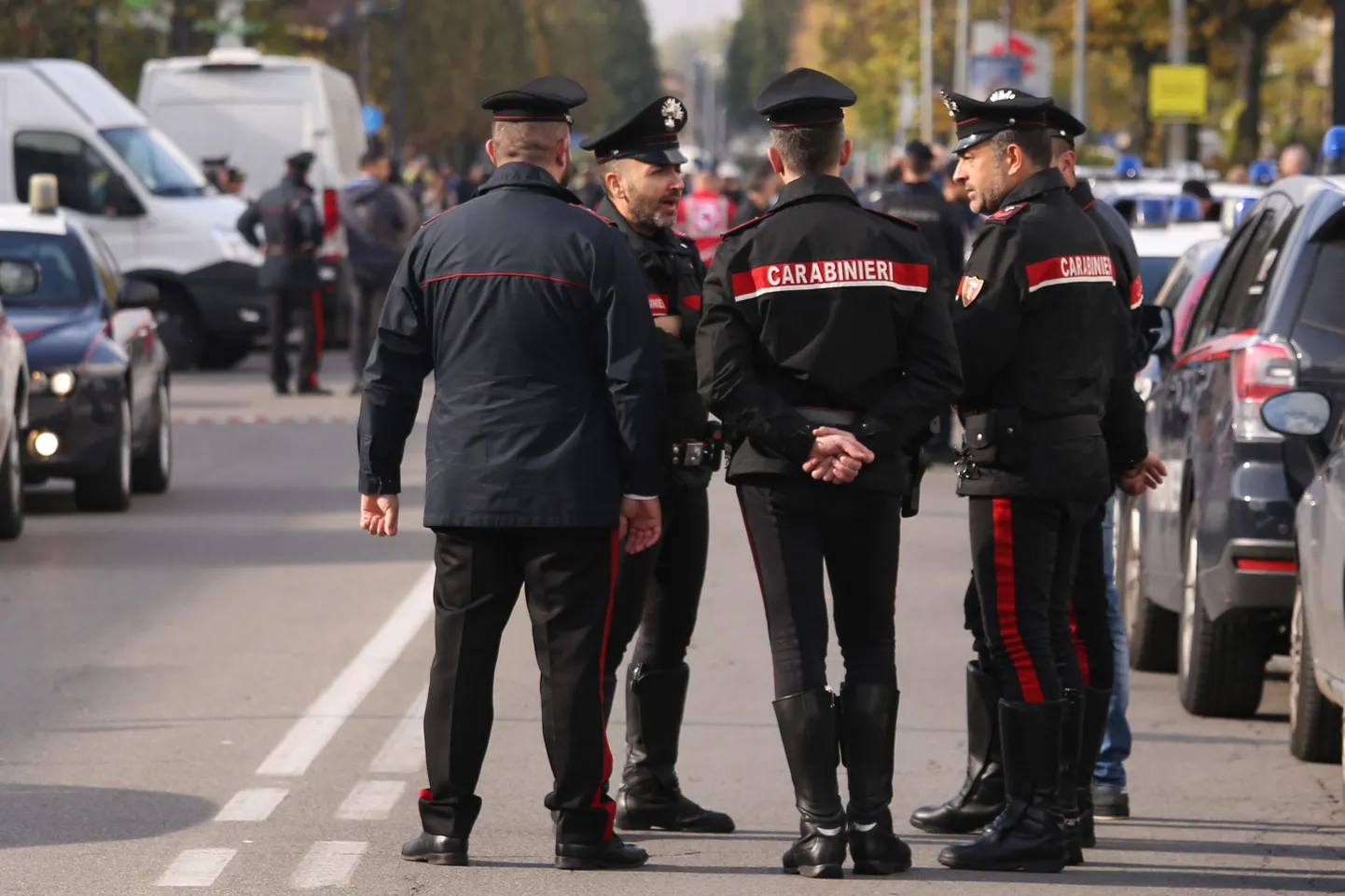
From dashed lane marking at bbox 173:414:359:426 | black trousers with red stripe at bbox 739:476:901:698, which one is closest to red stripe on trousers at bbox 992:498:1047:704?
black trousers with red stripe at bbox 739:476:901:698

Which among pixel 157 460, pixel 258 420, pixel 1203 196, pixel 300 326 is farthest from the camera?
pixel 300 326

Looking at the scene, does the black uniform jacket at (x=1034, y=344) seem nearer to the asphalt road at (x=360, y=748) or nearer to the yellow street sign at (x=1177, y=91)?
the asphalt road at (x=360, y=748)

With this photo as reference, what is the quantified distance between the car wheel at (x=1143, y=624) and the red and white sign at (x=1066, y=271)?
3.55m

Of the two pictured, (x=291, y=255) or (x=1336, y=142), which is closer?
(x=1336, y=142)

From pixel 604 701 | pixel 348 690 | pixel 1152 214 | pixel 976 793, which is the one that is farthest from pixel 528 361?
pixel 1152 214

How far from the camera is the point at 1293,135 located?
172 ft

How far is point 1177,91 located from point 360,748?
36585 millimetres

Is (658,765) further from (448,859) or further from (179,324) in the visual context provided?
(179,324)

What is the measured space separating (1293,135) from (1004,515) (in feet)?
155

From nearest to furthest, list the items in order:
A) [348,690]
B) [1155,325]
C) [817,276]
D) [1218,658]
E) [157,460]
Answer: [817,276] < [1155,325] < [1218,658] < [348,690] < [157,460]

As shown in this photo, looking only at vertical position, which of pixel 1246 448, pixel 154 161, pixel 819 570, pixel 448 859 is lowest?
pixel 448 859

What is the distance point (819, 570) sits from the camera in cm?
683

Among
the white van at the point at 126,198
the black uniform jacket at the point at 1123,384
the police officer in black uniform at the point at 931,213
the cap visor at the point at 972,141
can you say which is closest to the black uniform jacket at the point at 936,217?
the police officer in black uniform at the point at 931,213

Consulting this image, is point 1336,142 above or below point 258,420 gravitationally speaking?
above
